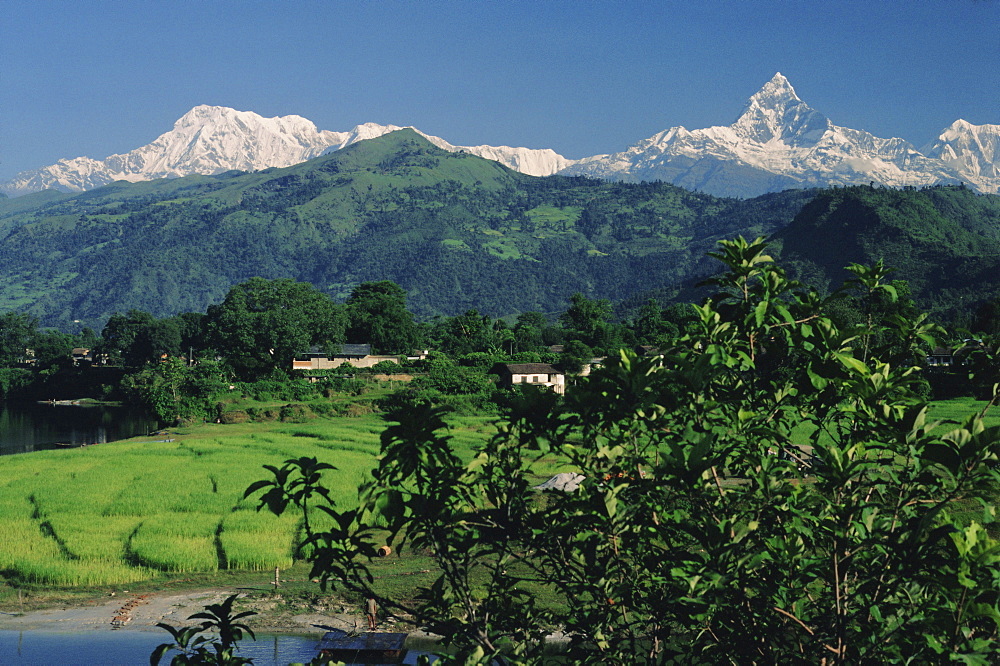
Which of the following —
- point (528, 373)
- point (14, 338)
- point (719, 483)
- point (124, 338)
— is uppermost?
point (14, 338)

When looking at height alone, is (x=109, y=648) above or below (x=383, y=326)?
below

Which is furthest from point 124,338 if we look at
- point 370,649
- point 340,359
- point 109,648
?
point 370,649

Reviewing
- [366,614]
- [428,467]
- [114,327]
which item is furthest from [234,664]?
[114,327]

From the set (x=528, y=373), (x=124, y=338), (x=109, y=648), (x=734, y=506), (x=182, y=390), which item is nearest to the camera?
(x=734, y=506)

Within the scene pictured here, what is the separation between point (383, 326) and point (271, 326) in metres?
22.8

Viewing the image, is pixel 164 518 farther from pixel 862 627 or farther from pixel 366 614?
pixel 862 627

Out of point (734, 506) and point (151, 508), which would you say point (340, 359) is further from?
point (734, 506)

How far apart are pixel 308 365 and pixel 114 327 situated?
4654 cm

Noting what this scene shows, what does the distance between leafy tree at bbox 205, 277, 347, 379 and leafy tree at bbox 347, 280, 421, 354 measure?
16.2ft

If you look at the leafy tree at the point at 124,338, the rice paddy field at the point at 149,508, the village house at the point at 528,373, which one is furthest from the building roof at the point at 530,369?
the leafy tree at the point at 124,338

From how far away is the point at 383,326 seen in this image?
115m

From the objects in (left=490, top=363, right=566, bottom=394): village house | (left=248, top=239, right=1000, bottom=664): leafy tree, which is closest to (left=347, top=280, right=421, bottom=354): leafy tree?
(left=490, top=363, right=566, bottom=394): village house

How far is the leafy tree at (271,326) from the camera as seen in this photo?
9356 centimetres

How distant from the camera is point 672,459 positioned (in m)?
4.62
